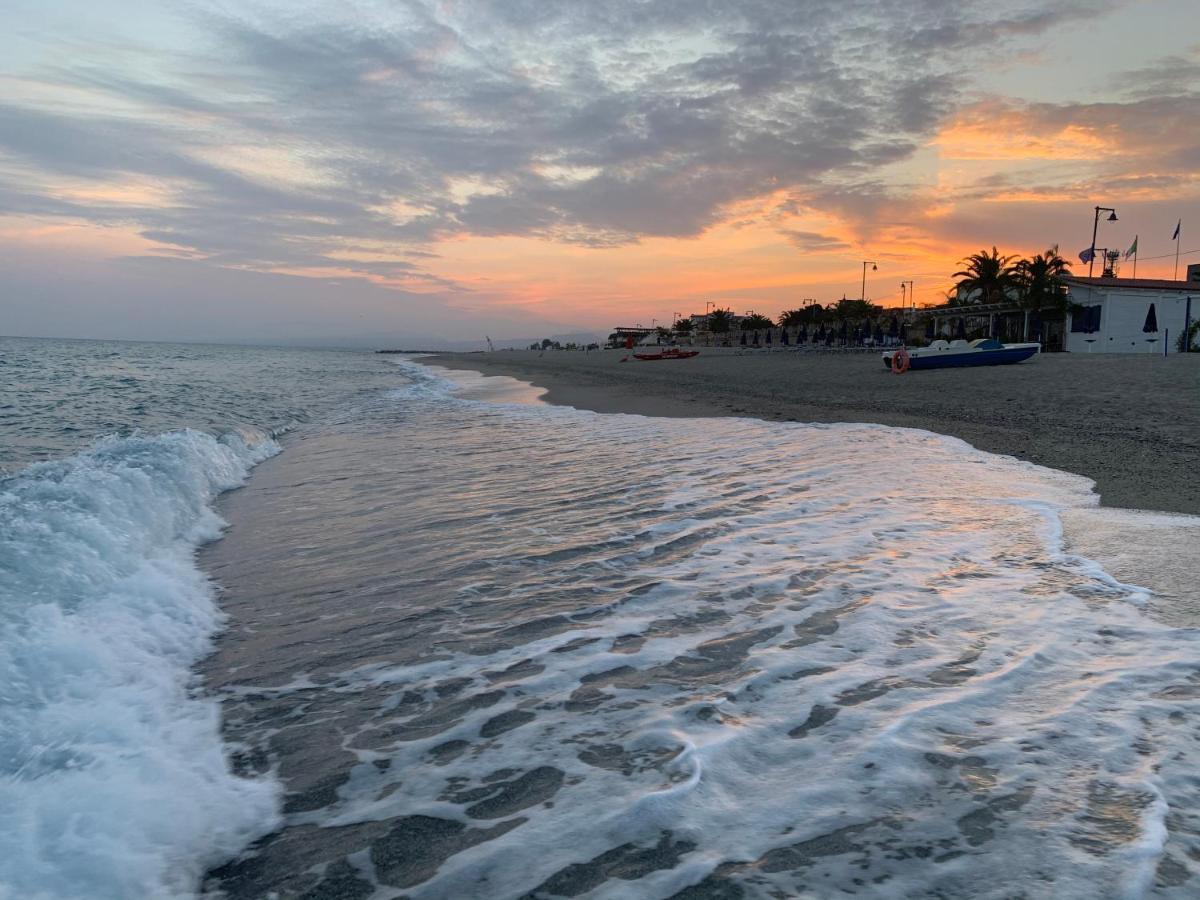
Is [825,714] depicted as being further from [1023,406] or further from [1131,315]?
[1131,315]

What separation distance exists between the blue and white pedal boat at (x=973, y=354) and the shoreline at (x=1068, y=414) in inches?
29.3

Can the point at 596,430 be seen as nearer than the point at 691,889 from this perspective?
No

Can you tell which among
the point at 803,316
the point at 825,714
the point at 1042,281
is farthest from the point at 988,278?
the point at 825,714

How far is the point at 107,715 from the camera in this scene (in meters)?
3.44

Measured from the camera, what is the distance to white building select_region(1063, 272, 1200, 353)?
115ft

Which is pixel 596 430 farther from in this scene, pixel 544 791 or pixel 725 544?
pixel 544 791

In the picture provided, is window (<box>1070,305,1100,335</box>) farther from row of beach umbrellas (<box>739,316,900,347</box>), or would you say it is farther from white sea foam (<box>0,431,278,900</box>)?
white sea foam (<box>0,431,278,900</box>)

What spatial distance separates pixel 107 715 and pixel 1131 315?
43041mm

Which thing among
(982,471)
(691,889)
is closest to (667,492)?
(982,471)

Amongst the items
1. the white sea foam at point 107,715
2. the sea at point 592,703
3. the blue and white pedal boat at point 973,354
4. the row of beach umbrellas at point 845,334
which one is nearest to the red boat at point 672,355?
the row of beach umbrellas at point 845,334

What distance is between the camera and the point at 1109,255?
158ft

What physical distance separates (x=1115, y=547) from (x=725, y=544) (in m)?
2.86

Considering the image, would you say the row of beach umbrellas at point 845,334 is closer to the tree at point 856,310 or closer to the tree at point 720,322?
the tree at point 856,310

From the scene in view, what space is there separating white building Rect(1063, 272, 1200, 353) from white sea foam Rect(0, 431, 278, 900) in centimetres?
4041
